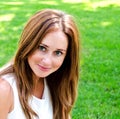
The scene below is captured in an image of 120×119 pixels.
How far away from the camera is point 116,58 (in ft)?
19.5

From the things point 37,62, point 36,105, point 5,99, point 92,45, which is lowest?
point 92,45

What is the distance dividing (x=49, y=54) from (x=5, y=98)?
346 mm

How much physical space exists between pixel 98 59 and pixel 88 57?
0.49ft

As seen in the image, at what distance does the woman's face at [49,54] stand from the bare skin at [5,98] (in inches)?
7.7

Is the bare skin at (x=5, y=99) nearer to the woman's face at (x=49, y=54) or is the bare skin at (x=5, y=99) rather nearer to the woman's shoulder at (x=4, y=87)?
the woman's shoulder at (x=4, y=87)

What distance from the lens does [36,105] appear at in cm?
256

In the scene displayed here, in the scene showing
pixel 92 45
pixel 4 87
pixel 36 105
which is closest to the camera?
pixel 4 87

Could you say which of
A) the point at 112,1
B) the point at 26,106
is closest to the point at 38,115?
the point at 26,106

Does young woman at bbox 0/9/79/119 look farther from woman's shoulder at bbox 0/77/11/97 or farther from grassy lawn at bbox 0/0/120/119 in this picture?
grassy lawn at bbox 0/0/120/119

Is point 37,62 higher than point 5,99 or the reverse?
higher

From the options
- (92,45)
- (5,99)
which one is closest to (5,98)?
(5,99)

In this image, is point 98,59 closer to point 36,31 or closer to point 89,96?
point 89,96

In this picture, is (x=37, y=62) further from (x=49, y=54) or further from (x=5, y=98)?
(x=5, y=98)

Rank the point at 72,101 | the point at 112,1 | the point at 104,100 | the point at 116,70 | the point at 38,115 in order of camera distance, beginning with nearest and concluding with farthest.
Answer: the point at 38,115, the point at 72,101, the point at 104,100, the point at 116,70, the point at 112,1
